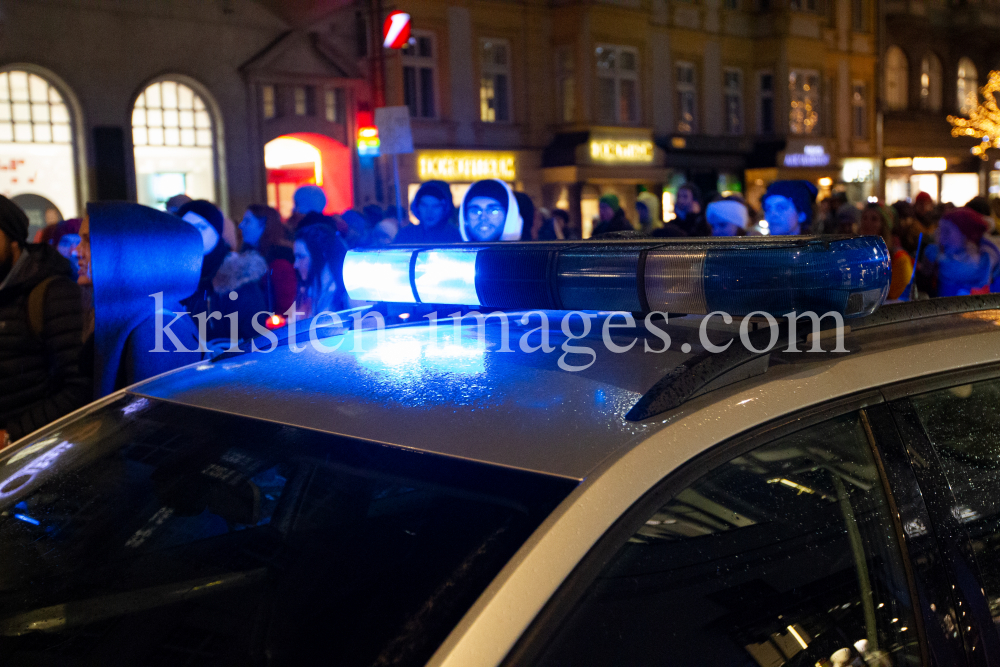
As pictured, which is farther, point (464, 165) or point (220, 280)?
point (464, 165)

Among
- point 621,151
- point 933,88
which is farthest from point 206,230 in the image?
point 933,88

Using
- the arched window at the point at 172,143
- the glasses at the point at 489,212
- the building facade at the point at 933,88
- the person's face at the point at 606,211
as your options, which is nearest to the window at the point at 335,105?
the arched window at the point at 172,143

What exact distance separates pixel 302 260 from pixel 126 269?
3.66 metres

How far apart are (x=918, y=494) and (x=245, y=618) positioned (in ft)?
3.73

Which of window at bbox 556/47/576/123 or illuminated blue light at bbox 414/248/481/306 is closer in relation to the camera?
illuminated blue light at bbox 414/248/481/306

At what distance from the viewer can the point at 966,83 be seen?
3125 centimetres

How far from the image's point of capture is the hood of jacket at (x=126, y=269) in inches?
102

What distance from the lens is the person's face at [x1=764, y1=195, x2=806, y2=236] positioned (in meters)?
5.85

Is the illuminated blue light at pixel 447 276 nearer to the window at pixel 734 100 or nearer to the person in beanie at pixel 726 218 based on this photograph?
the person in beanie at pixel 726 218

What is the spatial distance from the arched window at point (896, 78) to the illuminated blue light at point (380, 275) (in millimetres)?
30636

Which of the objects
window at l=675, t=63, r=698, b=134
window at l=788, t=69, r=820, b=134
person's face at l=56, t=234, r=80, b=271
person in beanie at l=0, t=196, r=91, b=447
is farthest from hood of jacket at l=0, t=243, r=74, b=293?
window at l=788, t=69, r=820, b=134

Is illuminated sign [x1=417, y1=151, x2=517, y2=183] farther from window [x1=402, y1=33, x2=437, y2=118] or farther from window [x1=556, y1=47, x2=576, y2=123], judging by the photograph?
window [x1=556, y1=47, x2=576, y2=123]

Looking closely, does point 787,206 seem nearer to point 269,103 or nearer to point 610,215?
point 610,215

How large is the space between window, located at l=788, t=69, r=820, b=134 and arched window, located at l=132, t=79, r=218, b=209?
16.3 meters
